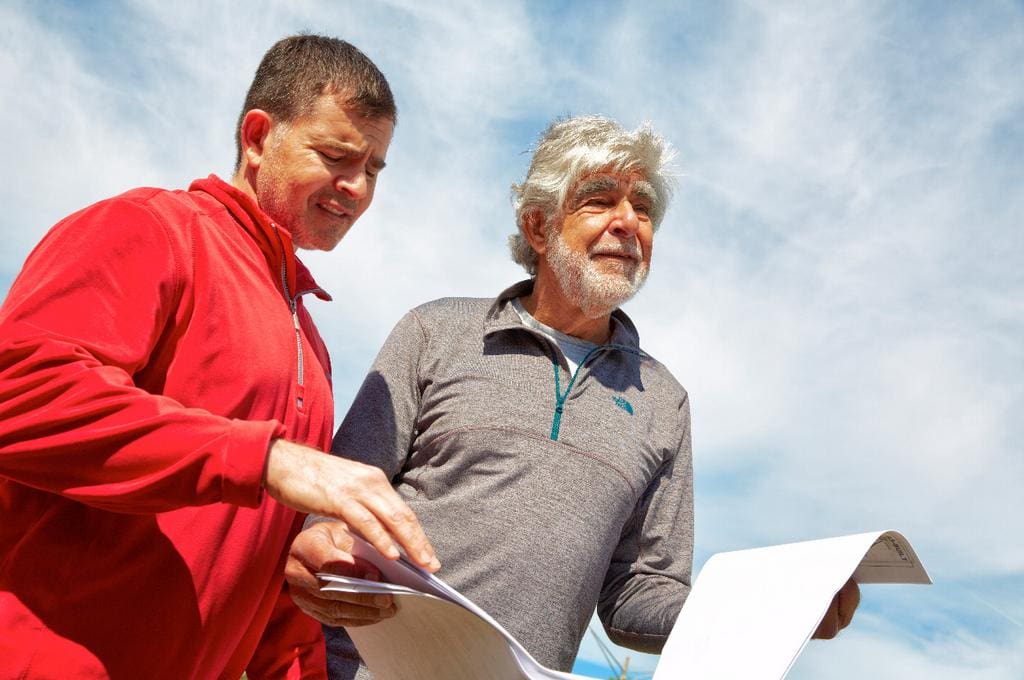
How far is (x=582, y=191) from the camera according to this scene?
12.2ft

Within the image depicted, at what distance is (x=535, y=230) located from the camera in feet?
12.9

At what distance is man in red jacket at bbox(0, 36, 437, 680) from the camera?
161cm

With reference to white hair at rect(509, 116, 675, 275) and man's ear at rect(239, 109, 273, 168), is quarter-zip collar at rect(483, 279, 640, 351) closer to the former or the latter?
white hair at rect(509, 116, 675, 275)

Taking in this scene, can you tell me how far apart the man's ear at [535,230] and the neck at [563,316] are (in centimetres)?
15

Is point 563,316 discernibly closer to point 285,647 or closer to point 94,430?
point 285,647

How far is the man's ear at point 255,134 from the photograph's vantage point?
2678mm

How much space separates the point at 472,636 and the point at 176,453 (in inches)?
24.4

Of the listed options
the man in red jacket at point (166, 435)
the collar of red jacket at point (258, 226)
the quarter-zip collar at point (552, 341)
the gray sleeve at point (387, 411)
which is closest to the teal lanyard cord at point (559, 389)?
the quarter-zip collar at point (552, 341)

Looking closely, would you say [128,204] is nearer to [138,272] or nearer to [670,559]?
[138,272]

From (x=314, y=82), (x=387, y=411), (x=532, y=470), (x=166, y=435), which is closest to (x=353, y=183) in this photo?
(x=314, y=82)

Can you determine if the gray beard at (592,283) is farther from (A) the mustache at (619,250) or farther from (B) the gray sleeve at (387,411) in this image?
(B) the gray sleeve at (387,411)

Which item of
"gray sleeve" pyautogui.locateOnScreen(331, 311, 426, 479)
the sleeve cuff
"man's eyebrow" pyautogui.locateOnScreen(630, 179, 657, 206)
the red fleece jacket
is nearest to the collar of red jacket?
the red fleece jacket

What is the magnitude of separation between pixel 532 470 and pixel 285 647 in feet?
2.95

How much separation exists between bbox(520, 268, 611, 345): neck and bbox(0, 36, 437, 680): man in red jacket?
50.9 inches
